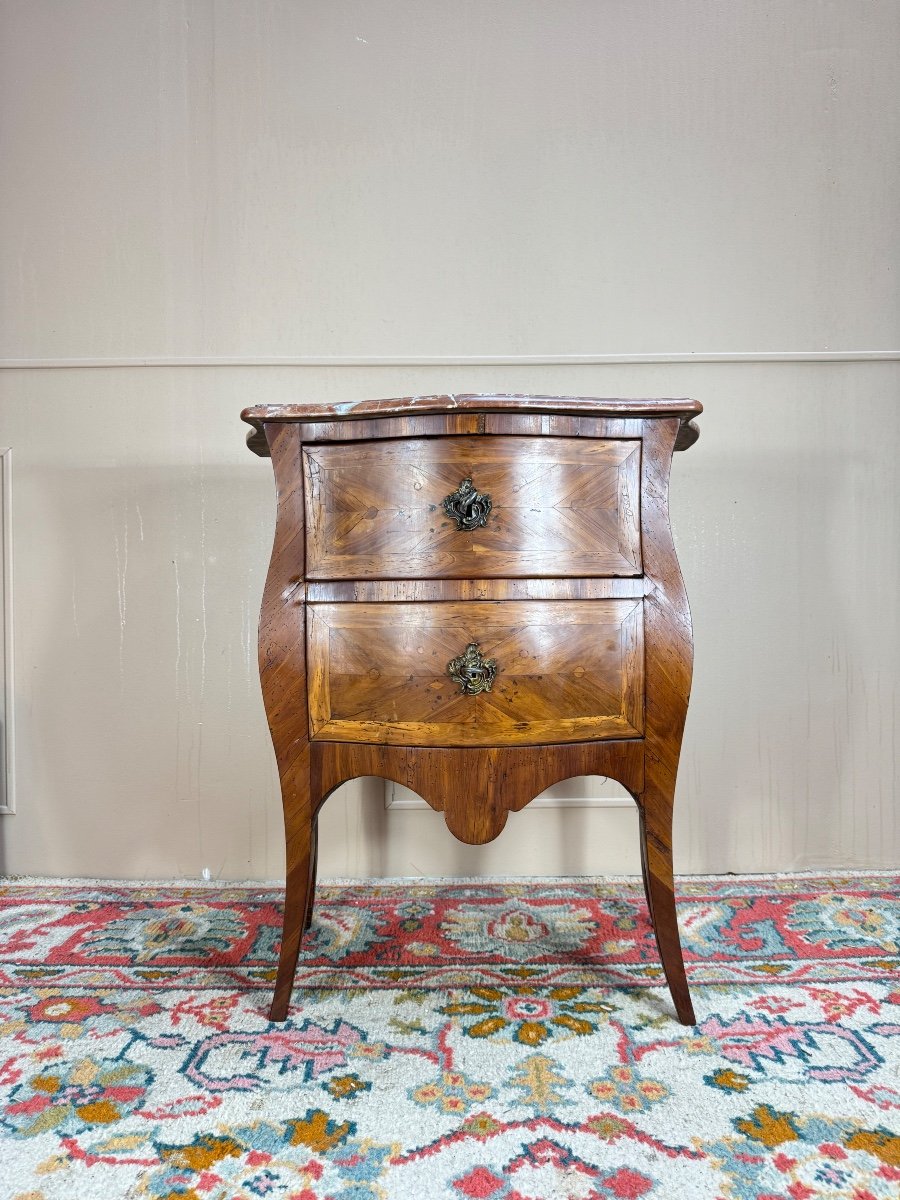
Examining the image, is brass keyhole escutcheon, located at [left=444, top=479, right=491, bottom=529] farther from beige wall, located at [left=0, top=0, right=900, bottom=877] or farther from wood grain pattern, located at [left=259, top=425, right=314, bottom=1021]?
beige wall, located at [left=0, top=0, right=900, bottom=877]

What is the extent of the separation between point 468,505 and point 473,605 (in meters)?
0.15

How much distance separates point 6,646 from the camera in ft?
5.68

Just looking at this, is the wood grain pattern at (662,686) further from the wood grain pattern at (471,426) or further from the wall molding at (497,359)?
the wall molding at (497,359)

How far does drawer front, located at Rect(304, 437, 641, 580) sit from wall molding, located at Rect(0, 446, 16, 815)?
1.07m

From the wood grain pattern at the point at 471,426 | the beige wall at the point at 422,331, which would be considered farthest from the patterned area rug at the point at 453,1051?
the wood grain pattern at the point at 471,426

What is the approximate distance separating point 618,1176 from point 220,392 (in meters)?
1.65

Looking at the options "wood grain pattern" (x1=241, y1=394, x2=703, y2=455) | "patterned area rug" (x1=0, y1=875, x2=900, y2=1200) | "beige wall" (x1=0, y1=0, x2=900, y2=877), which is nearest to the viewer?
"patterned area rug" (x1=0, y1=875, x2=900, y2=1200)

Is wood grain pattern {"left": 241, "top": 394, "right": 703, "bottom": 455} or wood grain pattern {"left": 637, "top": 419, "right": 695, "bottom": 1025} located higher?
wood grain pattern {"left": 241, "top": 394, "right": 703, "bottom": 455}

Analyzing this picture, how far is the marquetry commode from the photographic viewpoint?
106 cm

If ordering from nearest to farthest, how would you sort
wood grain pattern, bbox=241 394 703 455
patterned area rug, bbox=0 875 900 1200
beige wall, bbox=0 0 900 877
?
patterned area rug, bbox=0 875 900 1200 < wood grain pattern, bbox=241 394 703 455 < beige wall, bbox=0 0 900 877

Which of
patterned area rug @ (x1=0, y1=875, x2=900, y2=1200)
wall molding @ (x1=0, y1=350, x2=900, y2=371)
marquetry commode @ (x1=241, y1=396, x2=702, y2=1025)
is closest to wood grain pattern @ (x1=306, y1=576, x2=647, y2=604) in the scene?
marquetry commode @ (x1=241, y1=396, x2=702, y2=1025)

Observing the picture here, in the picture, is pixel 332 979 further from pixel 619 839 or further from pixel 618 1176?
pixel 619 839

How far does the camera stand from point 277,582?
109 cm

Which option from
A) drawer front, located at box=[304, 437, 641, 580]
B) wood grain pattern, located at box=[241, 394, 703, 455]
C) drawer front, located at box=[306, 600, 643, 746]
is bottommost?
drawer front, located at box=[306, 600, 643, 746]
